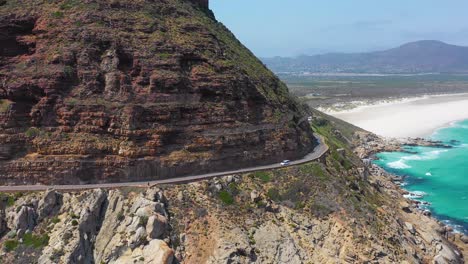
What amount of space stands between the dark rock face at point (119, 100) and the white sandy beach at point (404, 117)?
92470 mm

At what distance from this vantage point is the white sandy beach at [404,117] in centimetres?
14488

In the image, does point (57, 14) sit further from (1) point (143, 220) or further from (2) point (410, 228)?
(2) point (410, 228)

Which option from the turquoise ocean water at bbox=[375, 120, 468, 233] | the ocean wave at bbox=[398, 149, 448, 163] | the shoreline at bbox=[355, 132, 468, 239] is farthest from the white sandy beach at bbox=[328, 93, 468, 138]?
the ocean wave at bbox=[398, 149, 448, 163]

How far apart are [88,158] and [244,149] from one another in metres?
17.3

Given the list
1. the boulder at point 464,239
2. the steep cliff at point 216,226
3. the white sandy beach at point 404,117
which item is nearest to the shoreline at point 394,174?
the boulder at point 464,239

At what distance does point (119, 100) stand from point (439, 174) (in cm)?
7181

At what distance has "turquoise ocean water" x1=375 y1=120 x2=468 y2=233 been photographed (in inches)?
2945

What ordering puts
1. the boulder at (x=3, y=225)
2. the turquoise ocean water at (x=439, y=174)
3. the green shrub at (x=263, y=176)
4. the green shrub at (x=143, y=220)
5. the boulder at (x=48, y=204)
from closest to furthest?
the green shrub at (x=143, y=220) → the boulder at (x=3, y=225) → the boulder at (x=48, y=204) → the green shrub at (x=263, y=176) → the turquoise ocean water at (x=439, y=174)

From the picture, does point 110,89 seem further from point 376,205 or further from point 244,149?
point 376,205

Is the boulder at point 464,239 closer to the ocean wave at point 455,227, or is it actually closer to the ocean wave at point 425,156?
the ocean wave at point 455,227

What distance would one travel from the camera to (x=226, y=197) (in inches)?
1905

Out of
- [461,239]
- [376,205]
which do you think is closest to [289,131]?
[376,205]

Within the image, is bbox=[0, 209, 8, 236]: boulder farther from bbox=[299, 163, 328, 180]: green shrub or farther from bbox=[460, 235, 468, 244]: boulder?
bbox=[460, 235, 468, 244]: boulder

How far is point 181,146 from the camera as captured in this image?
51.0 m
